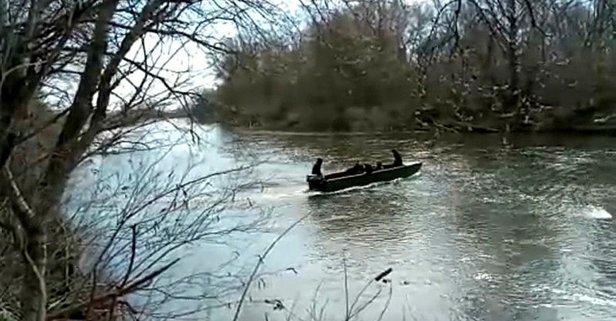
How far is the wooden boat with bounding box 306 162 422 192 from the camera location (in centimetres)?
1434

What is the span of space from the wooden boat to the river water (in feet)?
0.80

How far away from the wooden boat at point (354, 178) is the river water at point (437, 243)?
9.6 inches

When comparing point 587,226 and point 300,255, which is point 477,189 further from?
point 300,255

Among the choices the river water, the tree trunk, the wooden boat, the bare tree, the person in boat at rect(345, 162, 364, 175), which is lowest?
the river water

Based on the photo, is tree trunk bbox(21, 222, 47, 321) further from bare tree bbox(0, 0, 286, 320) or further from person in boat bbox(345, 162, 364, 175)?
person in boat bbox(345, 162, 364, 175)

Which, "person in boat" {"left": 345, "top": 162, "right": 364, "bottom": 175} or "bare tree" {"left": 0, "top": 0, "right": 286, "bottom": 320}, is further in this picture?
"person in boat" {"left": 345, "top": 162, "right": 364, "bottom": 175}

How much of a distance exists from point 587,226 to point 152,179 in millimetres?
7412

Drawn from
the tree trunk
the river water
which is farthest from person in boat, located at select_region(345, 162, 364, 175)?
the tree trunk

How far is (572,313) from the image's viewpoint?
728 cm

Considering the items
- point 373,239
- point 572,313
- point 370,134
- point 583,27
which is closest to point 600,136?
point 370,134

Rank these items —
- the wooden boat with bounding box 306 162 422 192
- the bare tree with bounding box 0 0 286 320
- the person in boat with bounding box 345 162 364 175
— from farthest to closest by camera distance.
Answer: the person in boat with bounding box 345 162 364 175
the wooden boat with bounding box 306 162 422 192
the bare tree with bounding box 0 0 286 320

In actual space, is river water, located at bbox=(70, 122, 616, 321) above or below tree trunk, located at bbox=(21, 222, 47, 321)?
below

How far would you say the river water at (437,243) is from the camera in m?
7.64

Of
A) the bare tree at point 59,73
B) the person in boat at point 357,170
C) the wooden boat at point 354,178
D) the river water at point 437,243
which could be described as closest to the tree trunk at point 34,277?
the bare tree at point 59,73
